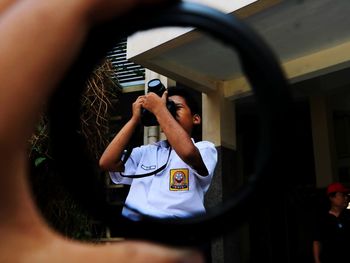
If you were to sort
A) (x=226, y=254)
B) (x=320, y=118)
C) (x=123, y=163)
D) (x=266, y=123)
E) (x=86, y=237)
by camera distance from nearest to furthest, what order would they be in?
(x=266, y=123), (x=123, y=163), (x=86, y=237), (x=226, y=254), (x=320, y=118)

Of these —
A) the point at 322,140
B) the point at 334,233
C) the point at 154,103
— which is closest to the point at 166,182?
the point at 154,103

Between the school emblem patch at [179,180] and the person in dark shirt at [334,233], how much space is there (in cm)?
255

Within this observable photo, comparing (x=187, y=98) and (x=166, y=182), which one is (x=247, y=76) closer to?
(x=166, y=182)

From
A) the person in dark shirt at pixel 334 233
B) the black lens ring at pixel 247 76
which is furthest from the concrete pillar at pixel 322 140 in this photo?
the black lens ring at pixel 247 76

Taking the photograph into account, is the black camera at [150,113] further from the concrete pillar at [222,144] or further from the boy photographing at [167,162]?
the concrete pillar at [222,144]

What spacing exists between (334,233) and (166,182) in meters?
2.63

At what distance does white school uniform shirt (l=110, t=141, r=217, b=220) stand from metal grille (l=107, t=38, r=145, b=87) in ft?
9.05

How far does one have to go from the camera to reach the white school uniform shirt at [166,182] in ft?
6.51

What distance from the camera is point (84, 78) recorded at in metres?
0.67

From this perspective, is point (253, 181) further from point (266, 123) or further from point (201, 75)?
point (201, 75)

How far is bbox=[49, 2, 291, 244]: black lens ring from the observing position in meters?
0.60

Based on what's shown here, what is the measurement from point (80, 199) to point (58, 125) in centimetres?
11

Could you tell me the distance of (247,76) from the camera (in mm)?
629

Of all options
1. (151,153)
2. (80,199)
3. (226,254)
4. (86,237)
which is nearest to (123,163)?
(151,153)
